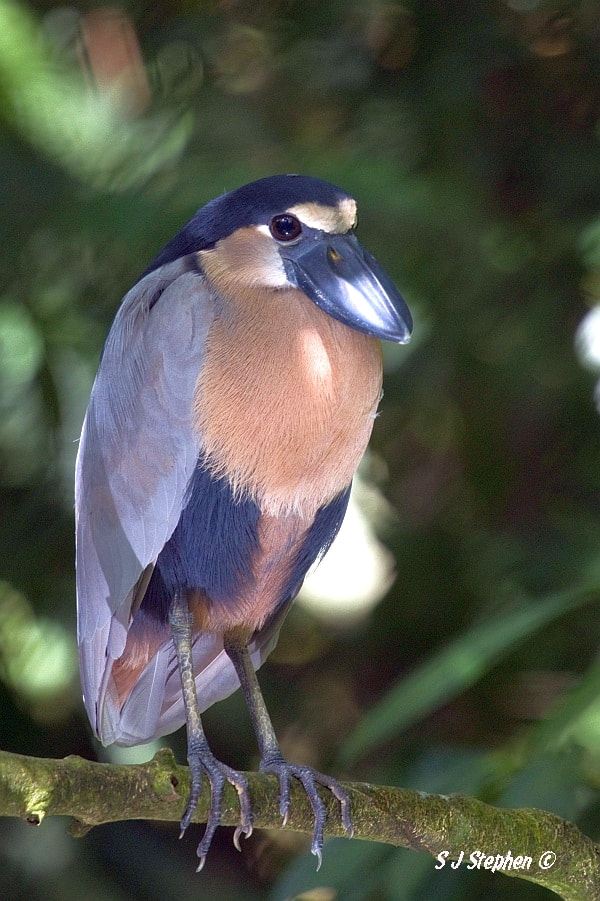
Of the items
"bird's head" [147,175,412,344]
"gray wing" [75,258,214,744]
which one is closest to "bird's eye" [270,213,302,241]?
"bird's head" [147,175,412,344]

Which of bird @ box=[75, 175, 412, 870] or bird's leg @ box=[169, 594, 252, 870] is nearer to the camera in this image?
bird's leg @ box=[169, 594, 252, 870]

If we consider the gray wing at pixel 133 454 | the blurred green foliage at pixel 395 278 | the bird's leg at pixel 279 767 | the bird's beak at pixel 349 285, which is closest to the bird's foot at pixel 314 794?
the bird's leg at pixel 279 767

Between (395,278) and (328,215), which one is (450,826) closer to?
(328,215)

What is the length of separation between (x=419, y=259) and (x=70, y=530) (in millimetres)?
886

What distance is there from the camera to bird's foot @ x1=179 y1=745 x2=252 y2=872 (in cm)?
122

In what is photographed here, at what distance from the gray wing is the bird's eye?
0.36 feet

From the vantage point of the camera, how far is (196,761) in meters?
1.34

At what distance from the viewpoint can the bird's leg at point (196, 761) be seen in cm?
124

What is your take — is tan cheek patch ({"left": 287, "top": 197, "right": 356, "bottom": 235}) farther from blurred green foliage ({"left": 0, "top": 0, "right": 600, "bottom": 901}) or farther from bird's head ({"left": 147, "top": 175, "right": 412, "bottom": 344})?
blurred green foliage ({"left": 0, "top": 0, "right": 600, "bottom": 901})

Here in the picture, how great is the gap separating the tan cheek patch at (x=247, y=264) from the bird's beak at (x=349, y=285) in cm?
2

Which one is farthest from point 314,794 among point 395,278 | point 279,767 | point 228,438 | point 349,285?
point 395,278

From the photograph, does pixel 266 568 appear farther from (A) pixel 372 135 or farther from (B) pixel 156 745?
(A) pixel 372 135

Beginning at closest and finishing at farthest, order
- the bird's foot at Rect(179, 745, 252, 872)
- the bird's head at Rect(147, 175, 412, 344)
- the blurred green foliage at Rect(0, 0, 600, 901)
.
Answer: the bird's foot at Rect(179, 745, 252, 872)
the bird's head at Rect(147, 175, 412, 344)
the blurred green foliage at Rect(0, 0, 600, 901)

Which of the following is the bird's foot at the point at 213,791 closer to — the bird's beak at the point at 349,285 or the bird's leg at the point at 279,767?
the bird's leg at the point at 279,767
